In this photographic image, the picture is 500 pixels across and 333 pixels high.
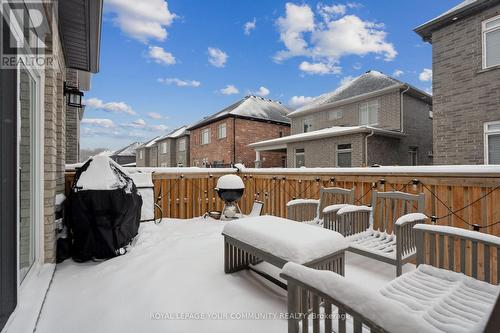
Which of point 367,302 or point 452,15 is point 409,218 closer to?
point 367,302

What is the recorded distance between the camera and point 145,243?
3.69 m

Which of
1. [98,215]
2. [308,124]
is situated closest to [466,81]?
[308,124]

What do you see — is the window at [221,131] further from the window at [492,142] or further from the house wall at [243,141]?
the window at [492,142]

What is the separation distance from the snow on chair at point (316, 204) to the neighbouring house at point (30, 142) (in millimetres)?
2952

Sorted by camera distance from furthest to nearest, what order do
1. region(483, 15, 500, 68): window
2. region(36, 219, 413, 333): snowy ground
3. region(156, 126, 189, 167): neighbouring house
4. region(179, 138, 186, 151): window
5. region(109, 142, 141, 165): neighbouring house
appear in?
region(109, 142, 141, 165): neighbouring house < region(179, 138, 186, 151): window < region(156, 126, 189, 167): neighbouring house < region(483, 15, 500, 68): window < region(36, 219, 413, 333): snowy ground

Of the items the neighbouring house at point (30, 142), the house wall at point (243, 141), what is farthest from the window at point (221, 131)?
the neighbouring house at point (30, 142)

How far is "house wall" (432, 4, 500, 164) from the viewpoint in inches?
263

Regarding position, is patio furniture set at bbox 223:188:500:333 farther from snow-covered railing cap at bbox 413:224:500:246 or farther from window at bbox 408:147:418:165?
window at bbox 408:147:418:165

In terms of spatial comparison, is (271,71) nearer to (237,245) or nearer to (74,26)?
(74,26)

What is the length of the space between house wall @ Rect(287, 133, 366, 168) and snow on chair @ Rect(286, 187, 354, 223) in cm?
696

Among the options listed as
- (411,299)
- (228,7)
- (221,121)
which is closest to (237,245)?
(411,299)

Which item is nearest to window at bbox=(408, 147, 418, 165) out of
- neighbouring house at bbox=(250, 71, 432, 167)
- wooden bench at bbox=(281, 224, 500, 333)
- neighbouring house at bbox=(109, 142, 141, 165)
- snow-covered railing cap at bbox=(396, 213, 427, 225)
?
neighbouring house at bbox=(250, 71, 432, 167)

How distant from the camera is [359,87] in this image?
43.9 ft

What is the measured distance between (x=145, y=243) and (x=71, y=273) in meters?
1.07
